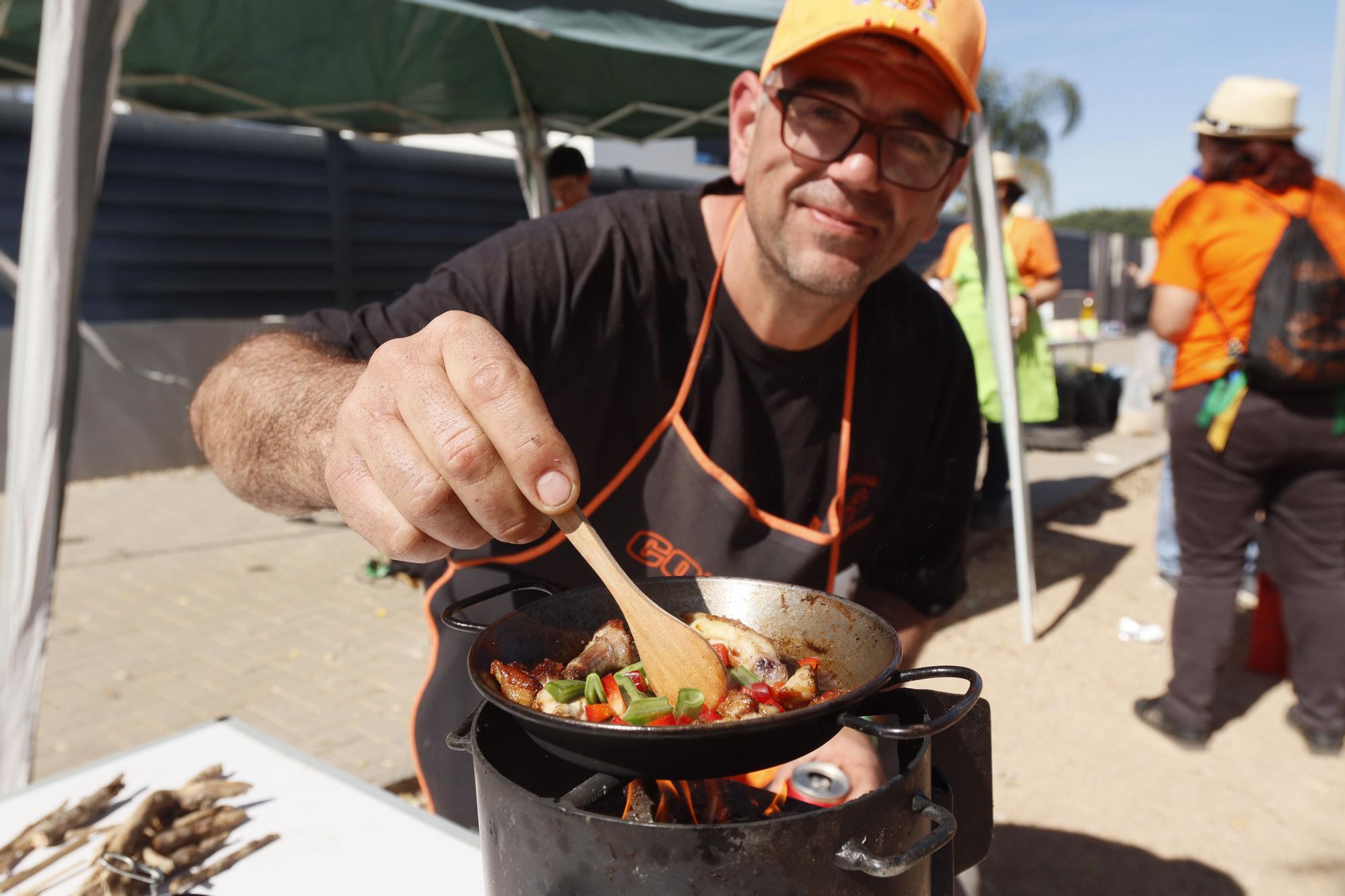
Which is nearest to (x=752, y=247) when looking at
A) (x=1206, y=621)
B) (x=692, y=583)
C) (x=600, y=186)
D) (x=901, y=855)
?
(x=692, y=583)

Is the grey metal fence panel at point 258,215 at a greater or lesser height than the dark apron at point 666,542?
greater

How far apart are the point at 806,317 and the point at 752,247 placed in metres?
0.20

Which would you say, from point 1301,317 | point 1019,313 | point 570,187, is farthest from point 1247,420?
point 570,187

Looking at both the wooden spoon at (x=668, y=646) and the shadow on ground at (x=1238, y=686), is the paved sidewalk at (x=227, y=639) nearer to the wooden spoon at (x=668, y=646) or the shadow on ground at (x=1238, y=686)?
the wooden spoon at (x=668, y=646)

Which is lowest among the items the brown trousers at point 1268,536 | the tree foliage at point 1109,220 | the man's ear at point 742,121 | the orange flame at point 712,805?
the tree foliage at point 1109,220

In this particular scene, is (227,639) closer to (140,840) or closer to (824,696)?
(140,840)

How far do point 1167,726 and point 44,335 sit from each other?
4.38 meters

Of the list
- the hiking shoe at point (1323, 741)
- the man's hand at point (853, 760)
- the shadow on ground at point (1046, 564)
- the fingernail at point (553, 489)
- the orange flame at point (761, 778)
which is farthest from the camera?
the shadow on ground at point (1046, 564)

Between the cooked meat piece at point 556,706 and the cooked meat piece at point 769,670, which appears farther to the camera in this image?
the cooked meat piece at point 769,670

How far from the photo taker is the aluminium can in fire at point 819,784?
163 cm

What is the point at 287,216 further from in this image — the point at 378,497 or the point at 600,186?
the point at 378,497

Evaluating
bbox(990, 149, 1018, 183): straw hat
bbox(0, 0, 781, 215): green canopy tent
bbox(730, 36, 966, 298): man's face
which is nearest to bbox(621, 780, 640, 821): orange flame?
bbox(730, 36, 966, 298): man's face

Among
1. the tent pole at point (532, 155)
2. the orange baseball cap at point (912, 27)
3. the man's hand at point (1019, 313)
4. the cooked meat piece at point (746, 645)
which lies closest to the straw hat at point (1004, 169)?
the man's hand at point (1019, 313)

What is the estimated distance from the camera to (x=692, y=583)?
1.32 m
